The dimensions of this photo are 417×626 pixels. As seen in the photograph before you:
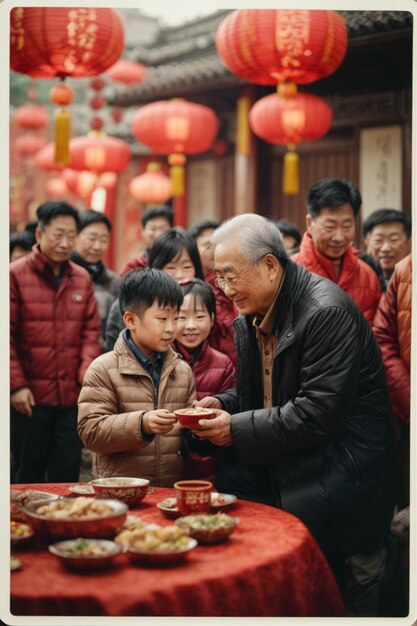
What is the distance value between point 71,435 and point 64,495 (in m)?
1.88

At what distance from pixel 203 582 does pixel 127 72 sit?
13497mm

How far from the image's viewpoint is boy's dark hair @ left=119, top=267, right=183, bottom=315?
325cm

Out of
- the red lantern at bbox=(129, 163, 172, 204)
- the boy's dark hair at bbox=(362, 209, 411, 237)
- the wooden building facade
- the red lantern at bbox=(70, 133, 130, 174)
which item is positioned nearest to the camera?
the boy's dark hair at bbox=(362, 209, 411, 237)

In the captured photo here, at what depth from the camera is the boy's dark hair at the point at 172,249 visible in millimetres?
4355

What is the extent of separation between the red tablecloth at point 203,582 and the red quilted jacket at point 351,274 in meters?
1.90

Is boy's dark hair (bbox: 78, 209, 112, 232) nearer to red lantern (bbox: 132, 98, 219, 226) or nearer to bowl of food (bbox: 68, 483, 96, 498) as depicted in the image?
bowl of food (bbox: 68, 483, 96, 498)

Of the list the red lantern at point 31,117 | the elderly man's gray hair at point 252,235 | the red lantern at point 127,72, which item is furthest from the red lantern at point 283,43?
the red lantern at point 31,117

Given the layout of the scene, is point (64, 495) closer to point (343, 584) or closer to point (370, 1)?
point (343, 584)

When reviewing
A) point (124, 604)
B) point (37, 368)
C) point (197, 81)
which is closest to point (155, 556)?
point (124, 604)

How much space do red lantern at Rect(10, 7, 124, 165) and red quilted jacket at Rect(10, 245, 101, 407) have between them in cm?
106

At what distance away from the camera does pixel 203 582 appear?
2.26 metres

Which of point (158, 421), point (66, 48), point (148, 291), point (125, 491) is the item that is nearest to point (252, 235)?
point (148, 291)

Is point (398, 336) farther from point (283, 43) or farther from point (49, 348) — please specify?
point (283, 43)

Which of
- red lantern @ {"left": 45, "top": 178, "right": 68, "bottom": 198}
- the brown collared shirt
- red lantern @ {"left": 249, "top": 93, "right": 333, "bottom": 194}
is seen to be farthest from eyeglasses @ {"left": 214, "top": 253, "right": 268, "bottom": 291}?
red lantern @ {"left": 45, "top": 178, "right": 68, "bottom": 198}
